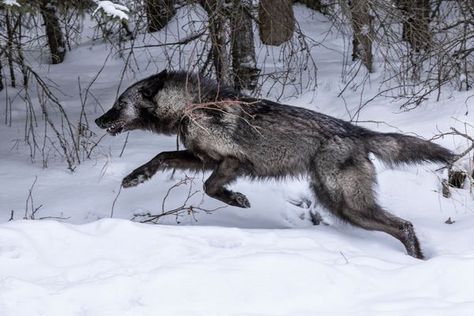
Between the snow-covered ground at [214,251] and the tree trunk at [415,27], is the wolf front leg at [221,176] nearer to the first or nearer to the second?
the snow-covered ground at [214,251]

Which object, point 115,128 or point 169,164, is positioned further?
point 115,128

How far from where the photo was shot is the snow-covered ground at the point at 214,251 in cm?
443

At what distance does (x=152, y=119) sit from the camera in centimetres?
703

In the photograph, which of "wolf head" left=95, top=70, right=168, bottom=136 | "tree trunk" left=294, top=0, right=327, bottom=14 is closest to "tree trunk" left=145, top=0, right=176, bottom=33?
"wolf head" left=95, top=70, right=168, bottom=136

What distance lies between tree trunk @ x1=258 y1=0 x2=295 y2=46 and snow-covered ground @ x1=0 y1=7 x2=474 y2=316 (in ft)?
7.84

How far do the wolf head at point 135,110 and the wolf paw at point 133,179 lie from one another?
60 centimetres

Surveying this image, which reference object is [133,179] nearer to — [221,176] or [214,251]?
[221,176]

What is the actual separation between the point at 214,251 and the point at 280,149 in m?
1.57

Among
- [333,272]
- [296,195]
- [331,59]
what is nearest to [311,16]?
[331,59]

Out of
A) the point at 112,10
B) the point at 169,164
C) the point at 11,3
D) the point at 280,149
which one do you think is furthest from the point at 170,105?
the point at 11,3

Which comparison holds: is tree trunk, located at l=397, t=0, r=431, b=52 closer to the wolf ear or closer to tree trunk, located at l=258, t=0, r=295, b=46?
tree trunk, located at l=258, t=0, r=295, b=46

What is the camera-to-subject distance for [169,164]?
6.72 m

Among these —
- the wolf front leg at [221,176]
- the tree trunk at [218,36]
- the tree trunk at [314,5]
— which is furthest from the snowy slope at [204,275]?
the tree trunk at [314,5]

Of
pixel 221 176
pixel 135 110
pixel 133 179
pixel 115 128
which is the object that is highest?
pixel 135 110
